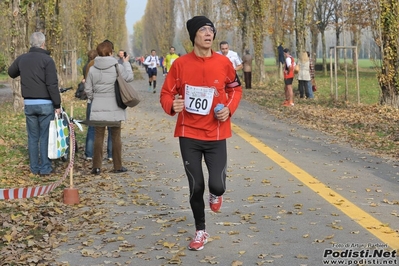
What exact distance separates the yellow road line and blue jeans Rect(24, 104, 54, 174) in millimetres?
3619

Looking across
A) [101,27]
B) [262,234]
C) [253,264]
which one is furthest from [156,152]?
[101,27]

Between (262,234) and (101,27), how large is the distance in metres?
40.5

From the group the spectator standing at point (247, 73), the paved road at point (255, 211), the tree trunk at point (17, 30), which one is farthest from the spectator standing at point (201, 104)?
the spectator standing at point (247, 73)

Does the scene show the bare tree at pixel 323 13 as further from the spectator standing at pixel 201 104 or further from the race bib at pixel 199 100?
the race bib at pixel 199 100

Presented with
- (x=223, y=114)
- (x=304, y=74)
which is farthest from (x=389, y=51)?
(x=223, y=114)

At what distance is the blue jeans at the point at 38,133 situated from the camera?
10688mm

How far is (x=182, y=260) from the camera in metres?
6.16

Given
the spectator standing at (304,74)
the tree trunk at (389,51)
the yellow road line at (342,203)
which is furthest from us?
the spectator standing at (304,74)

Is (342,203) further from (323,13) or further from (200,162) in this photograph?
(323,13)

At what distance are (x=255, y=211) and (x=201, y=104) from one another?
1992 mm

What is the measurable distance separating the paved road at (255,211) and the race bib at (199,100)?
1260mm

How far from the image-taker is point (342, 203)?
812 centimetres

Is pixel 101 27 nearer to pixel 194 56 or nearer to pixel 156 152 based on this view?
pixel 156 152

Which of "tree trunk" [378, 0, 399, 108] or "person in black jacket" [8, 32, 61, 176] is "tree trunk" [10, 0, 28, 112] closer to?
"tree trunk" [378, 0, 399, 108]
